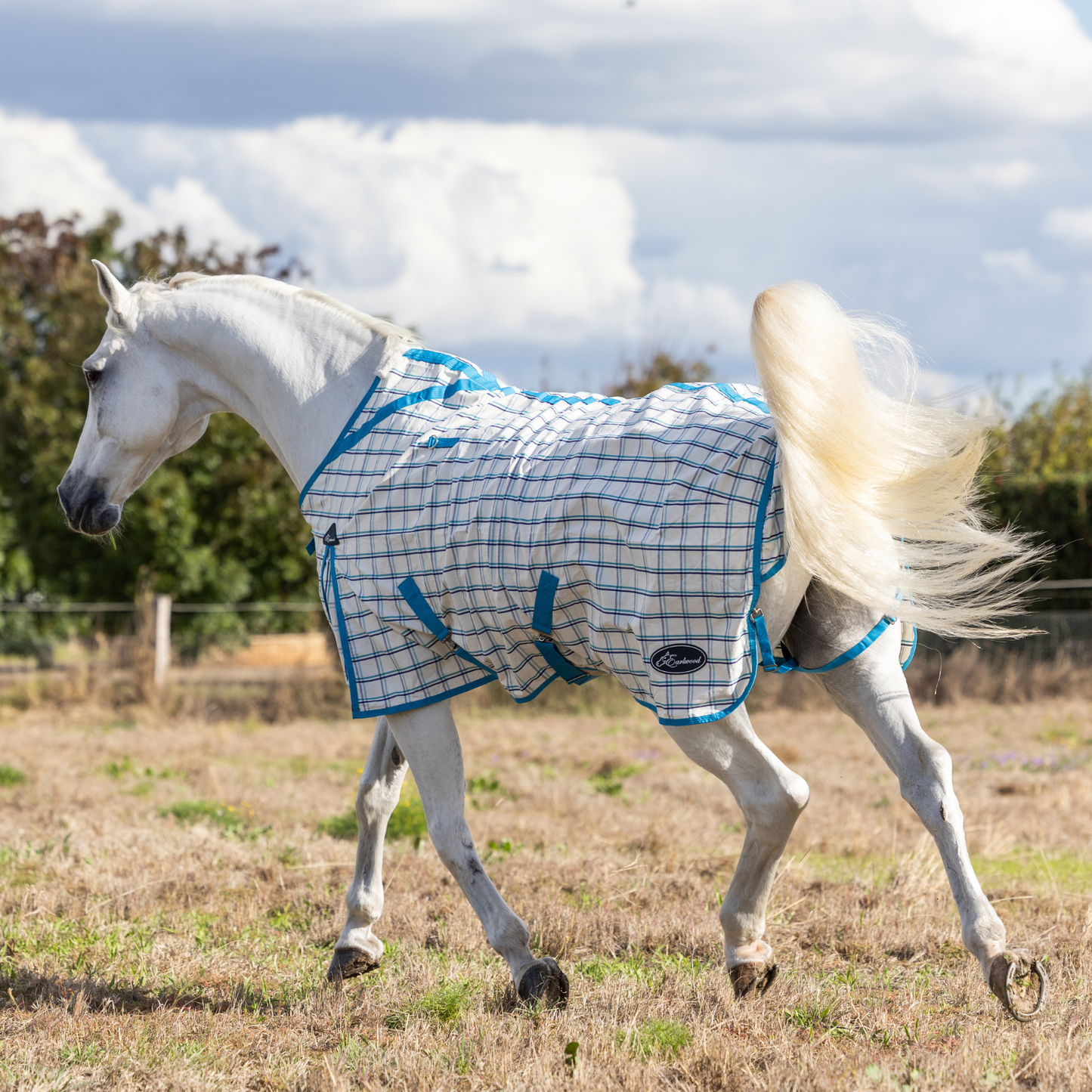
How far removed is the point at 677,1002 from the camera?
10.6 feet

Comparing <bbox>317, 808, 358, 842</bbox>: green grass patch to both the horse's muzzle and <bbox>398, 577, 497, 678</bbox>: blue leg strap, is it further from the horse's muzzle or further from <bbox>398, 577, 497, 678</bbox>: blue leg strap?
<bbox>398, 577, 497, 678</bbox>: blue leg strap

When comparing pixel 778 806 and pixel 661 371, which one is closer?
pixel 778 806

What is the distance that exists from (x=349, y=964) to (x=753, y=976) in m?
1.28

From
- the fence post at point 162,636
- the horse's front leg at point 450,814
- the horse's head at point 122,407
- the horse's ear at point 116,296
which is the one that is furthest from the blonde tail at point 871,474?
the fence post at point 162,636

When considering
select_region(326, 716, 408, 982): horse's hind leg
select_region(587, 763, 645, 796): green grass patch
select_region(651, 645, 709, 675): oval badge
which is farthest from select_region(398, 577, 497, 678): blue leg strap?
select_region(587, 763, 645, 796): green grass patch

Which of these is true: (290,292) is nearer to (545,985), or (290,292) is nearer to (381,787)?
(381,787)

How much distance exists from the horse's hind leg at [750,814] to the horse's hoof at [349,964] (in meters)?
1.17

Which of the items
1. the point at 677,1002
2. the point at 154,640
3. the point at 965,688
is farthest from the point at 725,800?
the point at 154,640

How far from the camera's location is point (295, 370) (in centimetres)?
380

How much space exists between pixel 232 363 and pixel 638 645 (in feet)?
6.06

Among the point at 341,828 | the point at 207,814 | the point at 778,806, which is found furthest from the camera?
the point at 207,814

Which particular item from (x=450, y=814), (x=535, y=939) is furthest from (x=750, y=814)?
(x=535, y=939)

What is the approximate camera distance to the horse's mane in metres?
3.83

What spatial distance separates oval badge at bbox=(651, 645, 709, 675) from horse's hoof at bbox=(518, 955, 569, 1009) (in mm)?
1004
